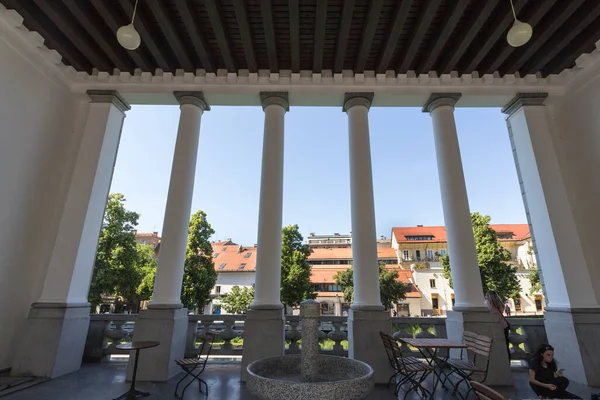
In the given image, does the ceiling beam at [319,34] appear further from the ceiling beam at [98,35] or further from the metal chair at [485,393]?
the metal chair at [485,393]

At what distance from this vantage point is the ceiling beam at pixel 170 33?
5938mm

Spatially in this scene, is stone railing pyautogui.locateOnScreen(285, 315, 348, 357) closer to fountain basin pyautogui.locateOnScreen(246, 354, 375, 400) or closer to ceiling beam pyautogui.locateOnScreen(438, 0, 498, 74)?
fountain basin pyautogui.locateOnScreen(246, 354, 375, 400)

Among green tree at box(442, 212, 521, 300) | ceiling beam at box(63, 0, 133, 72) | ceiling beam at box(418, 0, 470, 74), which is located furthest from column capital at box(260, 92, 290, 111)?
green tree at box(442, 212, 521, 300)

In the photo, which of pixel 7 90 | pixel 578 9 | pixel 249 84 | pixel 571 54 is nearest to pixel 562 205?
pixel 571 54

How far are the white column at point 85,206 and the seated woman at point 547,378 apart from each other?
8.76 metres

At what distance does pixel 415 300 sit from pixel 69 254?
36.6 meters

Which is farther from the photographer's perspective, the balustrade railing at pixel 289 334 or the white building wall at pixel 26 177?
the balustrade railing at pixel 289 334

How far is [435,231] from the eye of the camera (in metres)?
45.8

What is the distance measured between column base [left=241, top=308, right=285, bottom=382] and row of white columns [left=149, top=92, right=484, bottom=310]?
0.67 ft

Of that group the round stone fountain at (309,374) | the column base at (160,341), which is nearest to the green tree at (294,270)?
the column base at (160,341)

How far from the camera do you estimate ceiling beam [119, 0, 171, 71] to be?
595 centimetres

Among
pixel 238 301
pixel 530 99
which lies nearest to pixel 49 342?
pixel 530 99

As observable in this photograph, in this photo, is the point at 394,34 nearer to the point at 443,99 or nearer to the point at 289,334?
the point at 443,99

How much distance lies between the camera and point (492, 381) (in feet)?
19.2
